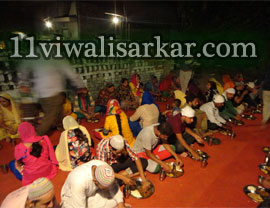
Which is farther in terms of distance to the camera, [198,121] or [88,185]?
[198,121]

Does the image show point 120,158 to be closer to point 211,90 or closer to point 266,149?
point 266,149

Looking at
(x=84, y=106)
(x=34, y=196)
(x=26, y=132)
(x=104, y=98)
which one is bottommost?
(x=34, y=196)

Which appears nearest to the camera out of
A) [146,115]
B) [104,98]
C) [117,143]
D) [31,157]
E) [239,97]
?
[117,143]

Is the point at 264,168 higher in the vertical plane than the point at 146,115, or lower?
lower

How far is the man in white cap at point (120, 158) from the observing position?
2478 mm

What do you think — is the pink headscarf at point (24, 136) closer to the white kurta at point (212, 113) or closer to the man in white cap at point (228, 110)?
the white kurta at point (212, 113)

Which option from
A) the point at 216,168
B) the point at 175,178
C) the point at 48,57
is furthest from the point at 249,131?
the point at 48,57

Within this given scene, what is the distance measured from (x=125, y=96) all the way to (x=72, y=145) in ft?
11.0

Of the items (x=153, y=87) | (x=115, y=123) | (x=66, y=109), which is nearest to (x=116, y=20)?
(x=153, y=87)

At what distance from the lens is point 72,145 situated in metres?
2.98

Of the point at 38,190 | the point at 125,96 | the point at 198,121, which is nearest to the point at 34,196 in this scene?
the point at 38,190

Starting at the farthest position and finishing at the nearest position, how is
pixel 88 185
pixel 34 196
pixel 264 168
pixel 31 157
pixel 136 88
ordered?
pixel 136 88 → pixel 264 168 → pixel 31 157 → pixel 88 185 → pixel 34 196

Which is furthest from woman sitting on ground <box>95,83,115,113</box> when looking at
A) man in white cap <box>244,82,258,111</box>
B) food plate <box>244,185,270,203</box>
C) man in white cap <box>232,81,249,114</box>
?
man in white cap <box>244,82,258,111</box>

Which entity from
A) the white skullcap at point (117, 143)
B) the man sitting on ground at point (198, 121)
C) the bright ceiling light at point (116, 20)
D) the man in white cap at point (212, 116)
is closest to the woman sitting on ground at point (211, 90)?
the man in white cap at point (212, 116)
